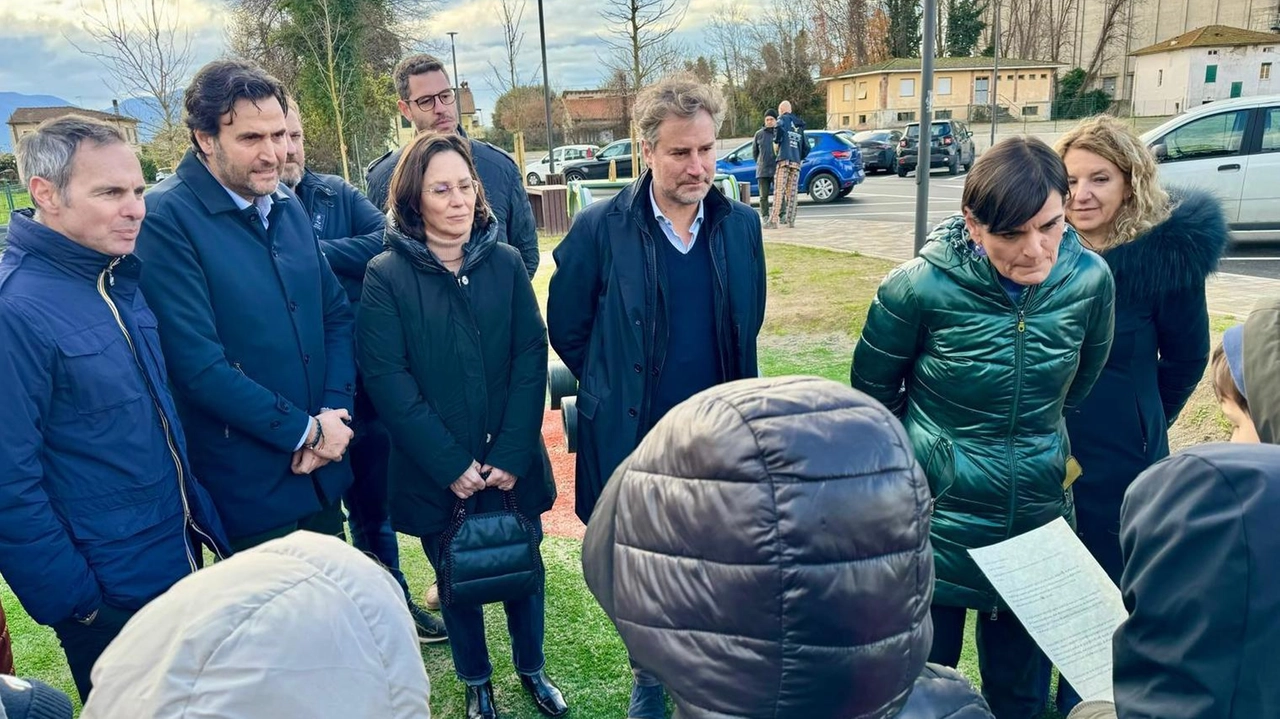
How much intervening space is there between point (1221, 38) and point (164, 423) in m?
55.7

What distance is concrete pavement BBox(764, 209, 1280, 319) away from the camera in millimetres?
7391

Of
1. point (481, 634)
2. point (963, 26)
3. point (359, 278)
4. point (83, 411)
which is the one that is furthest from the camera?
point (963, 26)

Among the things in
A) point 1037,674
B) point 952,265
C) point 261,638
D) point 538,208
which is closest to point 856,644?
point 261,638

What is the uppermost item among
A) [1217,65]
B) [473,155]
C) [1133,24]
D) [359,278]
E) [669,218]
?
[1133,24]

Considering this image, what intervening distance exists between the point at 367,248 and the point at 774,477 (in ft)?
8.81

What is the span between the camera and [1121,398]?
253 centimetres

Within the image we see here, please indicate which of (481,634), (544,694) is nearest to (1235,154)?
(544,694)

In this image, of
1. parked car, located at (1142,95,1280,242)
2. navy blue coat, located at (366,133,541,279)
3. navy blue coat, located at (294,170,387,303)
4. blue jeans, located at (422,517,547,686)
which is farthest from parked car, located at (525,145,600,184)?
blue jeans, located at (422,517,547,686)

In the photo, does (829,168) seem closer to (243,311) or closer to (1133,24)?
(243,311)

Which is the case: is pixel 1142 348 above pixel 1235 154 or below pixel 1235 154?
below

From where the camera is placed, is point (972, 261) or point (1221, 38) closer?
point (972, 261)

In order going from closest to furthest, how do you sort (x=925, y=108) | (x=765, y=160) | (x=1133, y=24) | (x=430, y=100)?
(x=430, y=100)
(x=925, y=108)
(x=765, y=160)
(x=1133, y=24)

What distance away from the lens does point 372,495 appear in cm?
334

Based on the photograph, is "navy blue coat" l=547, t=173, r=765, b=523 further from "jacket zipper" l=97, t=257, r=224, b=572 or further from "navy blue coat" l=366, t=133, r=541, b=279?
"jacket zipper" l=97, t=257, r=224, b=572
